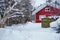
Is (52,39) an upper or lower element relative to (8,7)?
lower

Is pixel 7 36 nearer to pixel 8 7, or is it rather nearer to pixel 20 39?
pixel 20 39

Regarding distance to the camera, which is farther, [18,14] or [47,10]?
[47,10]

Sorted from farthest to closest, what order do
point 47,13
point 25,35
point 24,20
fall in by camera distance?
point 47,13 → point 24,20 → point 25,35

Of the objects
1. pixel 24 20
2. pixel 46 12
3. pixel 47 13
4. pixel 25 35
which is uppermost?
pixel 25 35

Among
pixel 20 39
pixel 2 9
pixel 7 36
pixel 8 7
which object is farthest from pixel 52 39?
pixel 2 9

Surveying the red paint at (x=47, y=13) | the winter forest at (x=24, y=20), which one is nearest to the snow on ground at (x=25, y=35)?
the winter forest at (x=24, y=20)

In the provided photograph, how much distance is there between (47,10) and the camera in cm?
3300

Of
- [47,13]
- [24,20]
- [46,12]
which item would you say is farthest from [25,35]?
[46,12]

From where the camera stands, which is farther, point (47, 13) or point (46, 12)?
point (46, 12)

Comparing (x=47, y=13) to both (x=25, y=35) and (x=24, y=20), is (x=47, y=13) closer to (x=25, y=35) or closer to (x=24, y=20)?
(x=24, y=20)

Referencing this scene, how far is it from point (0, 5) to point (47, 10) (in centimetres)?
1266

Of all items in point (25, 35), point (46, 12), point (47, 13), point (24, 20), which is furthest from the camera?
point (46, 12)

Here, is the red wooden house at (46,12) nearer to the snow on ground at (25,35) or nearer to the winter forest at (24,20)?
the winter forest at (24,20)

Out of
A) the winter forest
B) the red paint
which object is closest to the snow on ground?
the winter forest
